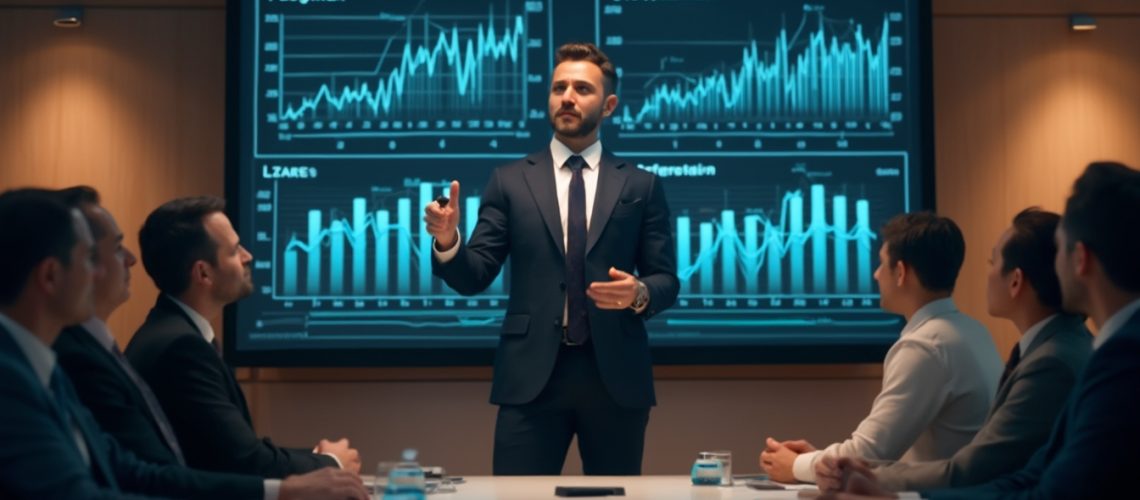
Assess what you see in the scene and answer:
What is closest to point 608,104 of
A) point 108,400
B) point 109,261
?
point 109,261

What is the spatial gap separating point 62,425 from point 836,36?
3818 millimetres

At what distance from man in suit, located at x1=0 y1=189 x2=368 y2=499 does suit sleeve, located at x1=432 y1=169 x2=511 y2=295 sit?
1589 millimetres

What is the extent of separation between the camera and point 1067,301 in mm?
2236

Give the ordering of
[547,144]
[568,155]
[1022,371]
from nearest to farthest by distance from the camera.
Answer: [1022,371], [568,155], [547,144]

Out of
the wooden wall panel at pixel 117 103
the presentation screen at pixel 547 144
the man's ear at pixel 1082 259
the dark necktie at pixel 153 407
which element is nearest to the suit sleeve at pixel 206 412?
the dark necktie at pixel 153 407

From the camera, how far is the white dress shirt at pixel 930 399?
2.96 meters

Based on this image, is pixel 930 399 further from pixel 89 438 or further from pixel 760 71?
pixel 760 71

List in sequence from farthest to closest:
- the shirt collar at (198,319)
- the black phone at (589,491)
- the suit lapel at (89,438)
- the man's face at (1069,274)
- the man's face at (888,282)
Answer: the man's face at (888,282) → the shirt collar at (198,319) → the black phone at (589,491) → the man's face at (1069,274) → the suit lapel at (89,438)

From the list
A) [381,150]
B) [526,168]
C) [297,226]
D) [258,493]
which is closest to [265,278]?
[297,226]

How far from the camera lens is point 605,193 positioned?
3895 millimetres

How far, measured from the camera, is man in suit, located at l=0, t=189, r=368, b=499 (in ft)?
5.93

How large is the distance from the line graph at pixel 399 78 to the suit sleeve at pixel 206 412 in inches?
92.6

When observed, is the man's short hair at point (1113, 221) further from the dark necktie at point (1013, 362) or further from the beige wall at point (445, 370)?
the beige wall at point (445, 370)

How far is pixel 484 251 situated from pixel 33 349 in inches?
78.2
